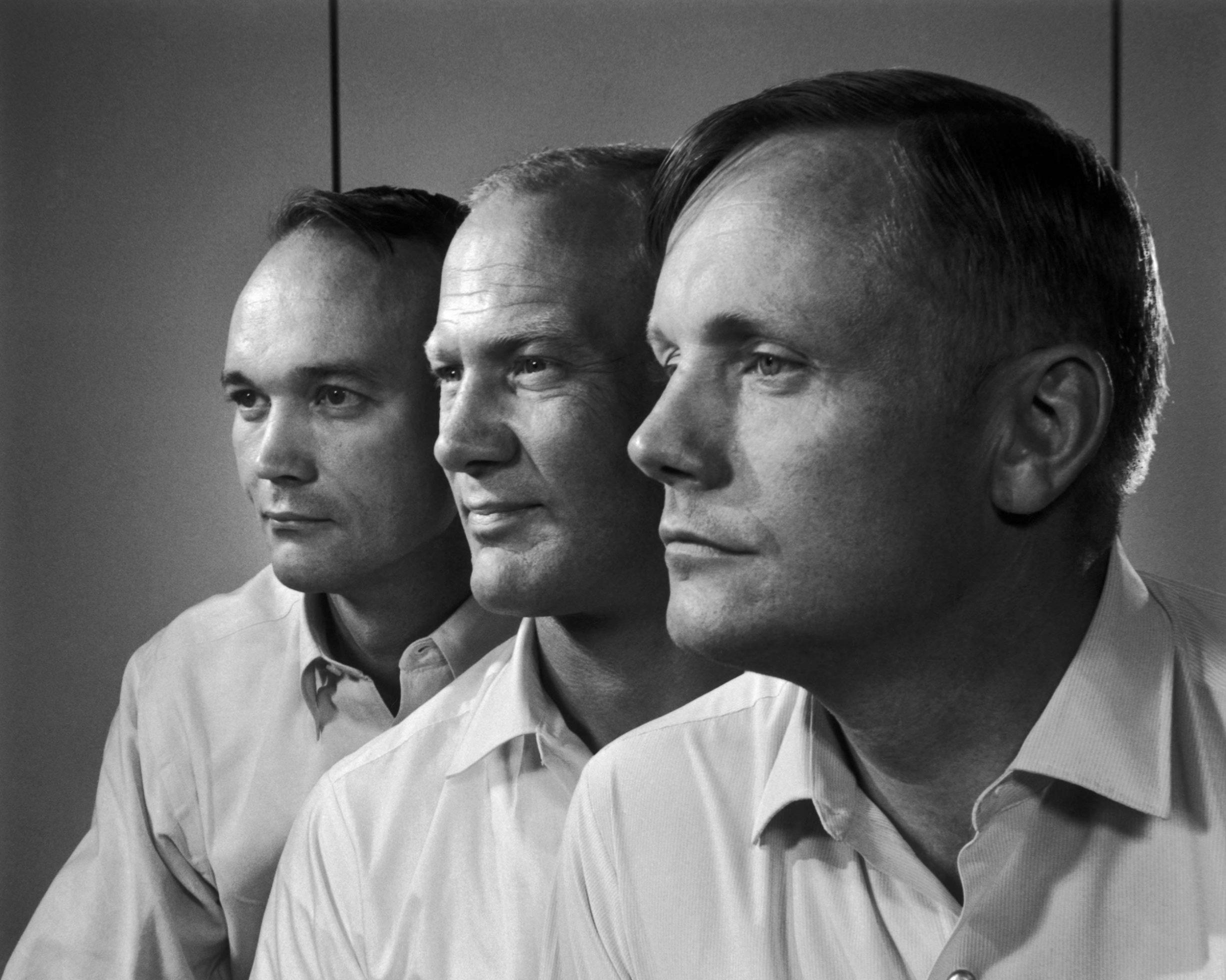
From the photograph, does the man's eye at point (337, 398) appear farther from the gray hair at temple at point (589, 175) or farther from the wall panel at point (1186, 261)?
the wall panel at point (1186, 261)

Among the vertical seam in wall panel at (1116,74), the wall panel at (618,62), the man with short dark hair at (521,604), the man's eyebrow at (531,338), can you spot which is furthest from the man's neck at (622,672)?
the vertical seam in wall panel at (1116,74)

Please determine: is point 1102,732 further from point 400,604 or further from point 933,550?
point 400,604

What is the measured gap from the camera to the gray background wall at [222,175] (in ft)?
4.69

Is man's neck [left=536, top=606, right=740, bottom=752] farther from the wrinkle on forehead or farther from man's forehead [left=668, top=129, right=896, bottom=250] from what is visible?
man's forehead [left=668, top=129, right=896, bottom=250]

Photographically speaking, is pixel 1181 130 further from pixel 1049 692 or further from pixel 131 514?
pixel 131 514

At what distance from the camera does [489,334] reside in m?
1.12

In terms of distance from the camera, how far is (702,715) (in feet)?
3.34

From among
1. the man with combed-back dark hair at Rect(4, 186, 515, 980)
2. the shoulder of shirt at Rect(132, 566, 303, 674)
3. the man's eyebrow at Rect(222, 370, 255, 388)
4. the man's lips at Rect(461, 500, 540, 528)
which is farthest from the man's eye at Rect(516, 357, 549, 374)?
the shoulder of shirt at Rect(132, 566, 303, 674)

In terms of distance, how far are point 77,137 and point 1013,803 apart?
125 centimetres

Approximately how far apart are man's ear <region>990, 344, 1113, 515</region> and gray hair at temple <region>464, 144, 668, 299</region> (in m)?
0.38

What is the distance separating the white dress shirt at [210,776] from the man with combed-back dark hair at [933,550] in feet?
1.75

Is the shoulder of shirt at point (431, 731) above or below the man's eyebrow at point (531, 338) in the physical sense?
below

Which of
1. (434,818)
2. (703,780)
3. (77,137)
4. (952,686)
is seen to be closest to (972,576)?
(952,686)

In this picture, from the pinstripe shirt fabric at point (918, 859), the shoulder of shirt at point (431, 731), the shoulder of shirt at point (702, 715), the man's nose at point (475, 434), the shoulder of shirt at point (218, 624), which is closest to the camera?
the pinstripe shirt fabric at point (918, 859)
